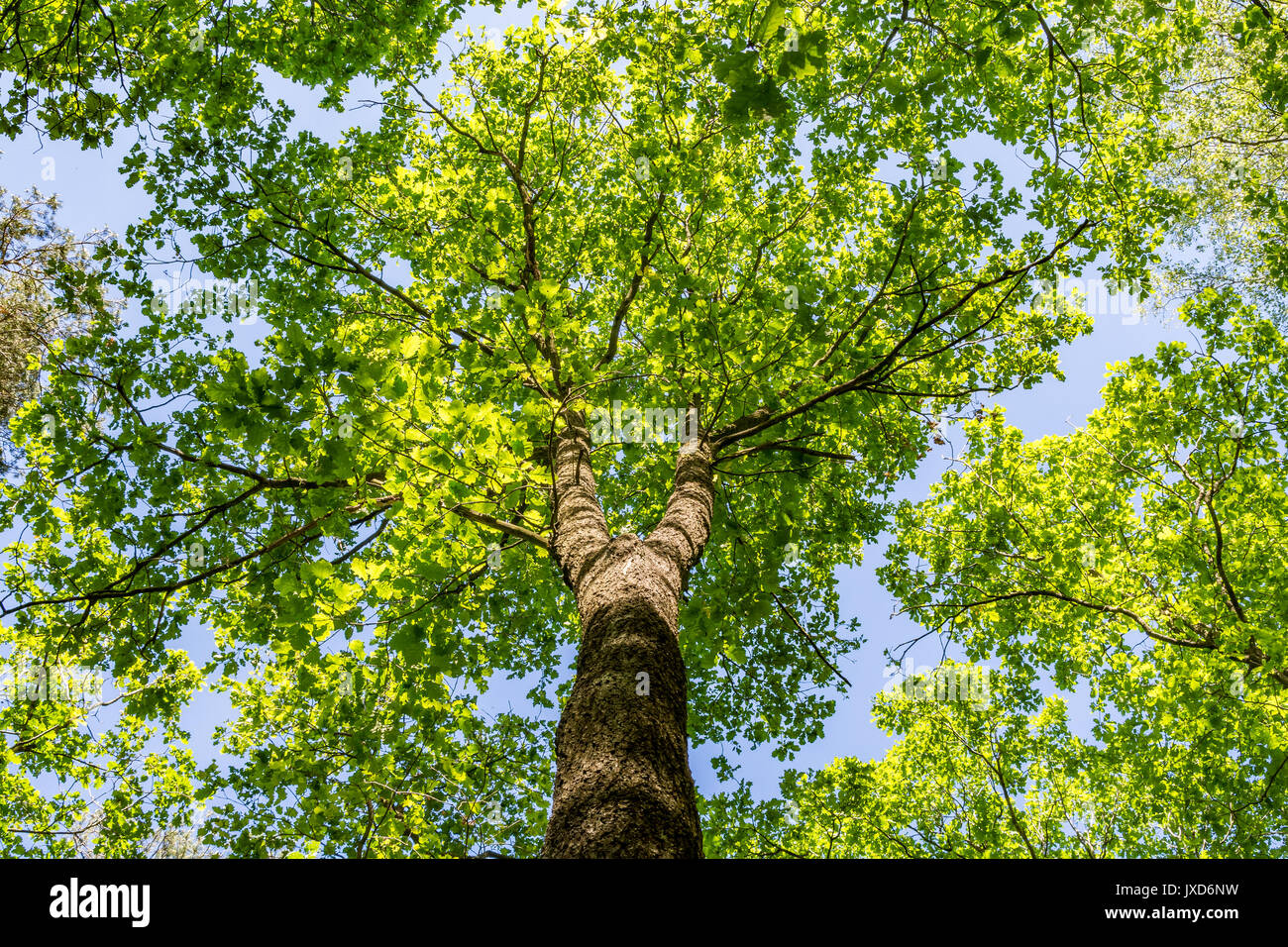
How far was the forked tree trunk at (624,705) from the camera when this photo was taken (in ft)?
7.42

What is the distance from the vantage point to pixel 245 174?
19.7ft

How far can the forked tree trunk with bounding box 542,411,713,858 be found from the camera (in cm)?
226

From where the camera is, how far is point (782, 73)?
2463 millimetres

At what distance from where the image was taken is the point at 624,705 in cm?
279

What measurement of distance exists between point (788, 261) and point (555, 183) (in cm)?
301

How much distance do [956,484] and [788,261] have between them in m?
5.08

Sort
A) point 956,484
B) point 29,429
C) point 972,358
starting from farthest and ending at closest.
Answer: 1. point 956,484
2. point 972,358
3. point 29,429
